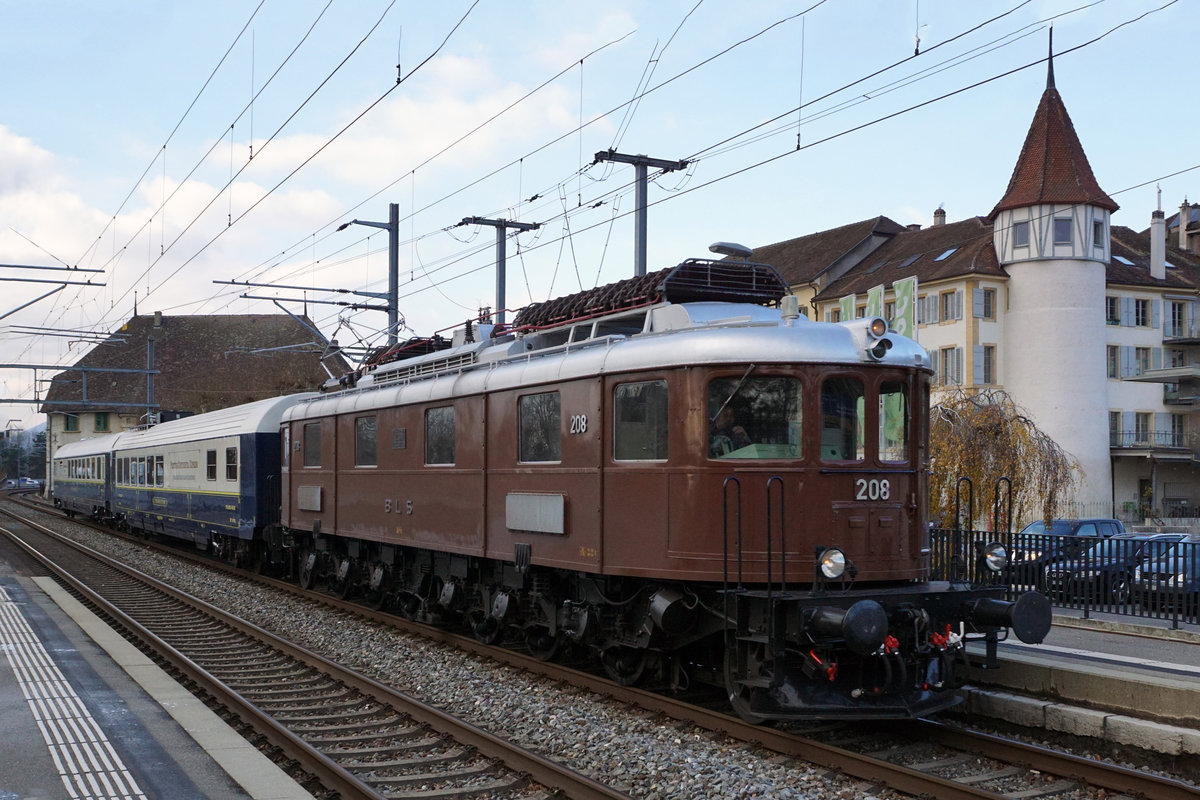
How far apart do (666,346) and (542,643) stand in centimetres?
406

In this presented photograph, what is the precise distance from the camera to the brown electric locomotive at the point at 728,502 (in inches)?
328

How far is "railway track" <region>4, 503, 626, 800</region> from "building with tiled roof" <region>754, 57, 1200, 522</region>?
30.3 metres

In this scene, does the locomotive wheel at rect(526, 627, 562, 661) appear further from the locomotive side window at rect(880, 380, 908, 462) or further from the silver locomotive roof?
the locomotive side window at rect(880, 380, 908, 462)

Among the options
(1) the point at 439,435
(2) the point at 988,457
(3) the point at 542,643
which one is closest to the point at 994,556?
(3) the point at 542,643

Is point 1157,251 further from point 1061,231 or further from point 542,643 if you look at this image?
point 542,643

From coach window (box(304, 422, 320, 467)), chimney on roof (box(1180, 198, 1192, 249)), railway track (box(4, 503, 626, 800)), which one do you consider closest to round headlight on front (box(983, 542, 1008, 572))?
railway track (box(4, 503, 626, 800))

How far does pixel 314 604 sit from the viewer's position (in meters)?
17.1

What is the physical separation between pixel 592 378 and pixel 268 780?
14.4 feet

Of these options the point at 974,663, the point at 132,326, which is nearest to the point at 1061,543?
the point at 974,663

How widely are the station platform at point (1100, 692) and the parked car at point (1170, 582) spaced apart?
2.15 meters

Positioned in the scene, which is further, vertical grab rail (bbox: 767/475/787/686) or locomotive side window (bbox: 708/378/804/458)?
locomotive side window (bbox: 708/378/804/458)

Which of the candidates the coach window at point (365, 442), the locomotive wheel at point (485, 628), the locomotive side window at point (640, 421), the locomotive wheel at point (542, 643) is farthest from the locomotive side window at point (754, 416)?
the coach window at point (365, 442)

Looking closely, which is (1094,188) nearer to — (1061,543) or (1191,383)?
(1191,383)

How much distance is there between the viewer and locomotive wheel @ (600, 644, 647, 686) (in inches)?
398
